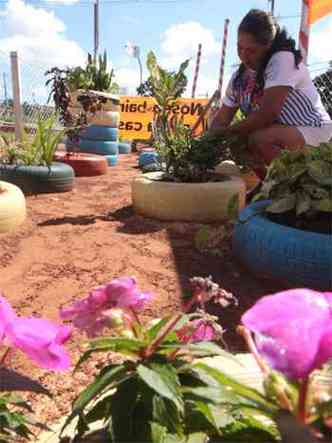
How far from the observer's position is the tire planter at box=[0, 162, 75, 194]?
4516mm

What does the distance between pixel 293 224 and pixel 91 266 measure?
40.1 inches

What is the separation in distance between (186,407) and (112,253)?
7.24 feet

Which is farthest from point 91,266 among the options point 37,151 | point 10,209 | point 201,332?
point 37,151

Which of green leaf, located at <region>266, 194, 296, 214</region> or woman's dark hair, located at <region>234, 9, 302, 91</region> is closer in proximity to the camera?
green leaf, located at <region>266, 194, 296, 214</region>

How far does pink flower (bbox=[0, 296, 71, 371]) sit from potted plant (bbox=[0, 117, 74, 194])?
4.14 meters

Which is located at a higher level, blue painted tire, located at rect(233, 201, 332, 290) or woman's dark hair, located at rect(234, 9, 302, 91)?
woman's dark hair, located at rect(234, 9, 302, 91)

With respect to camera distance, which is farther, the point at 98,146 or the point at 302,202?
the point at 98,146

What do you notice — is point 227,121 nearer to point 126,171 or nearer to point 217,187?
point 217,187

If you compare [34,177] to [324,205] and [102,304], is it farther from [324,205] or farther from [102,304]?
[102,304]

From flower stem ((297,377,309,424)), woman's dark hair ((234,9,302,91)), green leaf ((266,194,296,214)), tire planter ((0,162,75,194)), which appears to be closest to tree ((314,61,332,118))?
woman's dark hair ((234,9,302,91))

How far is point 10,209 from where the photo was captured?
10.4 feet

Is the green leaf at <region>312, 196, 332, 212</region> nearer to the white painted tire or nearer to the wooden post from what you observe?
the white painted tire

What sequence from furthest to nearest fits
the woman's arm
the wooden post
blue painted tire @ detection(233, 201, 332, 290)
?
the wooden post, the woman's arm, blue painted tire @ detection(233, 201, 332, 290)

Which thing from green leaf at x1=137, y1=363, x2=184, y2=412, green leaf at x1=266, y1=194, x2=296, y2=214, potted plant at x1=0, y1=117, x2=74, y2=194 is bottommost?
potted plant at x1=0, y1=117, x2=74, y2=194
